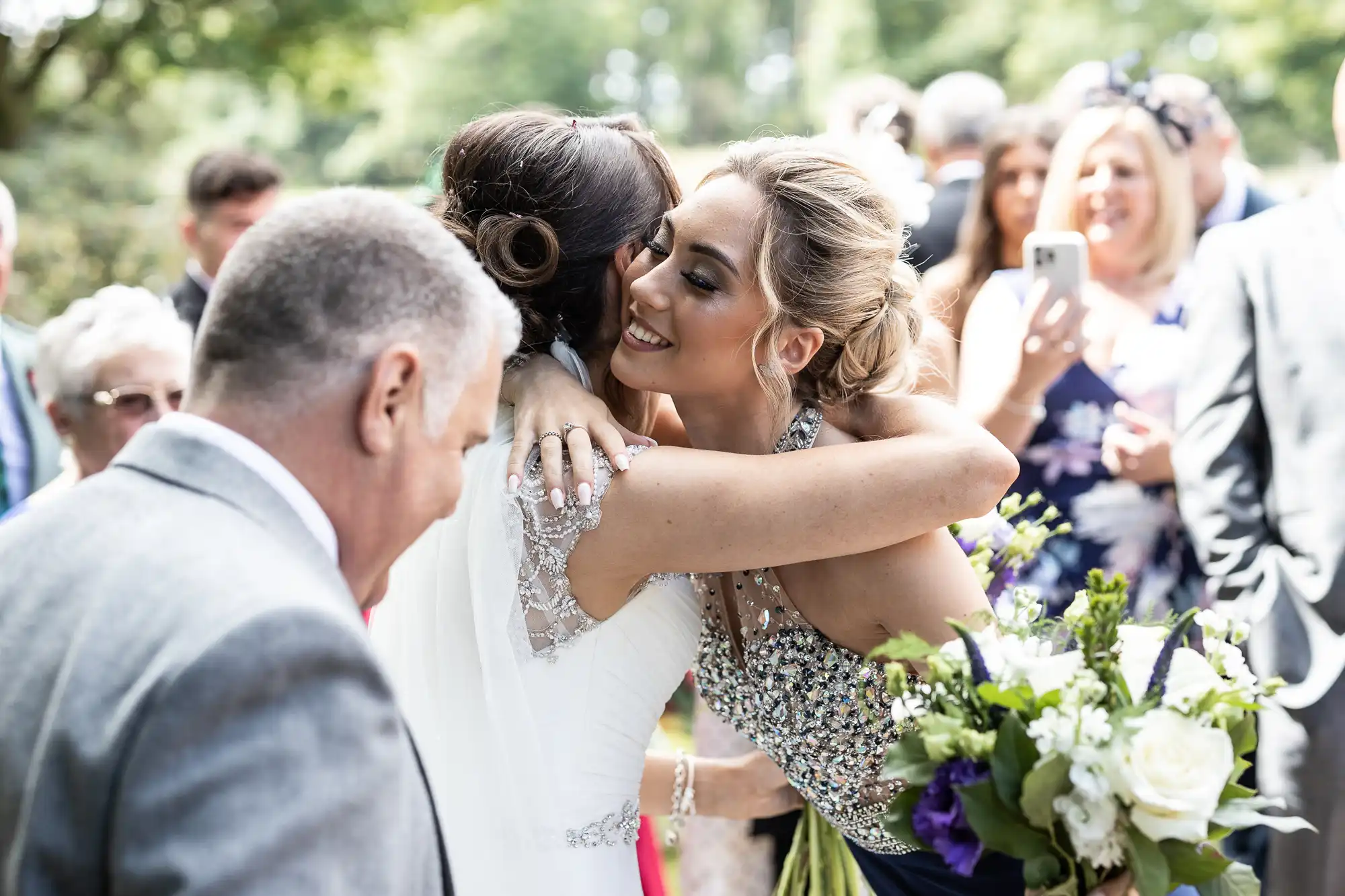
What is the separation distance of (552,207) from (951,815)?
4.12 feet

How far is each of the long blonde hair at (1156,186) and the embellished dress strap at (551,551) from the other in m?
2.76

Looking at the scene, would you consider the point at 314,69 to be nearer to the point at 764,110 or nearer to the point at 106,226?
the point at 106,226

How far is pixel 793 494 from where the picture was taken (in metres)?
2.11

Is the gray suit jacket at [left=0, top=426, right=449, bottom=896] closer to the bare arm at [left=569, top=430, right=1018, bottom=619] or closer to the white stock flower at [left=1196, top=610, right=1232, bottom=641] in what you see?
the bare arm at [left=569, top=430, right=1018, bottom=619]

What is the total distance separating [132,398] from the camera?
11.7 feet

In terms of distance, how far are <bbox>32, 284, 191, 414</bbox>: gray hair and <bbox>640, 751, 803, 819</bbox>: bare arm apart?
180 centimetres

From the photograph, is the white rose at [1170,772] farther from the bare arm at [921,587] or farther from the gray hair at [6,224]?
the gray hair at [6,224]

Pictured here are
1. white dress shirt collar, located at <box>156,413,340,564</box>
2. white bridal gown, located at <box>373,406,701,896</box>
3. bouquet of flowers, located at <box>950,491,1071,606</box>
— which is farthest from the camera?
bouquet of flowers, located at <box>950,491,1071,606</box>

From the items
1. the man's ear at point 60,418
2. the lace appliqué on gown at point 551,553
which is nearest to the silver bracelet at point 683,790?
the lace appliqué on gown at point 551,553

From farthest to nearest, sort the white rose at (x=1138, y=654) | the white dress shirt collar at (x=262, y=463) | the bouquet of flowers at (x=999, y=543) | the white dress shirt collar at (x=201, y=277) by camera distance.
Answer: the white dress shirt collar at (x=201, y=277), the bouquet of flowers at (x=999, y=543), the white rose at (x=1138, y=654), the white dress shirt collar at (x=262, y=463)

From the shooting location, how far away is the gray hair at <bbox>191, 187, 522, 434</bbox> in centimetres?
140

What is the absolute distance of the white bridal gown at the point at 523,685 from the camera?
2232 millimetres

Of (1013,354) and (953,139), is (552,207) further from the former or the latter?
(953,139)

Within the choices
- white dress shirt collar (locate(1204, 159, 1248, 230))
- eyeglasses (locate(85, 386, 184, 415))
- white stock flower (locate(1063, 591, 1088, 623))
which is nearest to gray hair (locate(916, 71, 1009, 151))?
white dress shirt collar (locate(1204, 159, 1248, 230))
